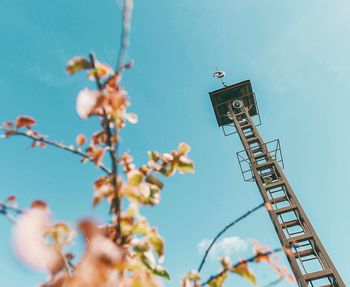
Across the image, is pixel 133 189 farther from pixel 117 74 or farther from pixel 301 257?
pixel 301 257

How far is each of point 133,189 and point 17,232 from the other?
14.9 inches

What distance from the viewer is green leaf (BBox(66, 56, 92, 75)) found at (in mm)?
678

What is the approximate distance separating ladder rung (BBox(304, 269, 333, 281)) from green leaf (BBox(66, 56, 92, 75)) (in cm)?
696

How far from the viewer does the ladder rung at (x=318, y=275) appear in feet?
19.5

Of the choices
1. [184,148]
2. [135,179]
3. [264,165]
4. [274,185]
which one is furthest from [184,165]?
[264,165]

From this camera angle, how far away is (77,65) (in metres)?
0.69

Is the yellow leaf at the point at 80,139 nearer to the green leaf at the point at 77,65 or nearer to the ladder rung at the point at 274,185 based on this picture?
the green leaf at the point at 77,65

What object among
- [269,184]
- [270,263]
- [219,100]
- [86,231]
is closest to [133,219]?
[270,263]

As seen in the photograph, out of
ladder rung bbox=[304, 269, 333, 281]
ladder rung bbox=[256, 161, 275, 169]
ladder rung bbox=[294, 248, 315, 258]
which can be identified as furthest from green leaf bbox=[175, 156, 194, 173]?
ladder rung bbox=[256, 161, 275, 169]

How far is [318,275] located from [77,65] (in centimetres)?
704

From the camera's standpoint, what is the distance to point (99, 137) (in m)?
0.81

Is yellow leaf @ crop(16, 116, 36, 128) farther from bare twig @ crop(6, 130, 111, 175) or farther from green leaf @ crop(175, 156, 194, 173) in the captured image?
green leaf @ crop(175, 156, 194, 173)

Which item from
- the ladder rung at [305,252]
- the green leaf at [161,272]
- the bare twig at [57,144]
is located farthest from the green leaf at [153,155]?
the ladder rung at [305,252]

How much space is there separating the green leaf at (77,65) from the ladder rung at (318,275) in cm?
696
